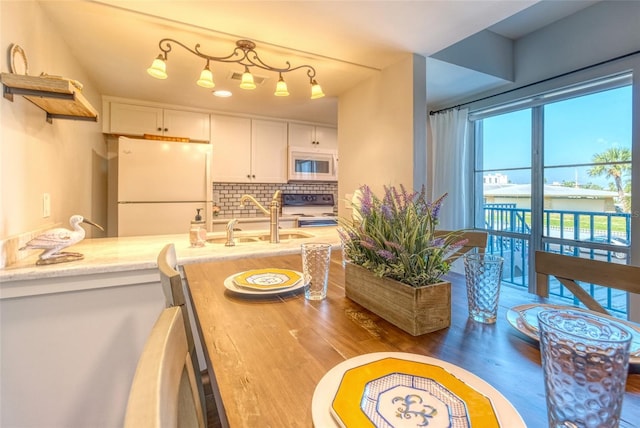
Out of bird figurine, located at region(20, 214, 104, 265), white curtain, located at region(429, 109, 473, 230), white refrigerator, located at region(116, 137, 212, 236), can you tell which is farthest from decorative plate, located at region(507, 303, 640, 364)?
white refrigerator, located at region(116, 137, 212, 236)

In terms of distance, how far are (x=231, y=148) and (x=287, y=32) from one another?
2002 mm

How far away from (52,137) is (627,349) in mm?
2397

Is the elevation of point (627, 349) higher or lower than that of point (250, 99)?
lower

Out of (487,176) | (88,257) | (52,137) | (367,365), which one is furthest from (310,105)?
(367,365)

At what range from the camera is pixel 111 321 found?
4.35 ft

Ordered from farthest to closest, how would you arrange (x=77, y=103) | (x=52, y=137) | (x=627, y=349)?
(x=52, y=137) < (x=77, y=103) < (x=627, y=349)

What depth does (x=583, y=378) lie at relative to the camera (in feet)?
1.26

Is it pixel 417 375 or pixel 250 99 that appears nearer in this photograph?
pixel 417 375

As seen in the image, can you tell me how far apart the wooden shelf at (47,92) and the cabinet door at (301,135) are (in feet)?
8.37

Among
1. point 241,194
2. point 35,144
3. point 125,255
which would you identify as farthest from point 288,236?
point 241,194

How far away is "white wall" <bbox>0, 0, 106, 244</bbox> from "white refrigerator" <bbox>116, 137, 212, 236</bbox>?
1.27 ft

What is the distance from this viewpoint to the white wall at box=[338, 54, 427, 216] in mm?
2141

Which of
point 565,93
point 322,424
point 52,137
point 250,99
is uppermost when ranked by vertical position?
point 250,99

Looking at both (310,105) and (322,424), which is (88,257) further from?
(310,105)
